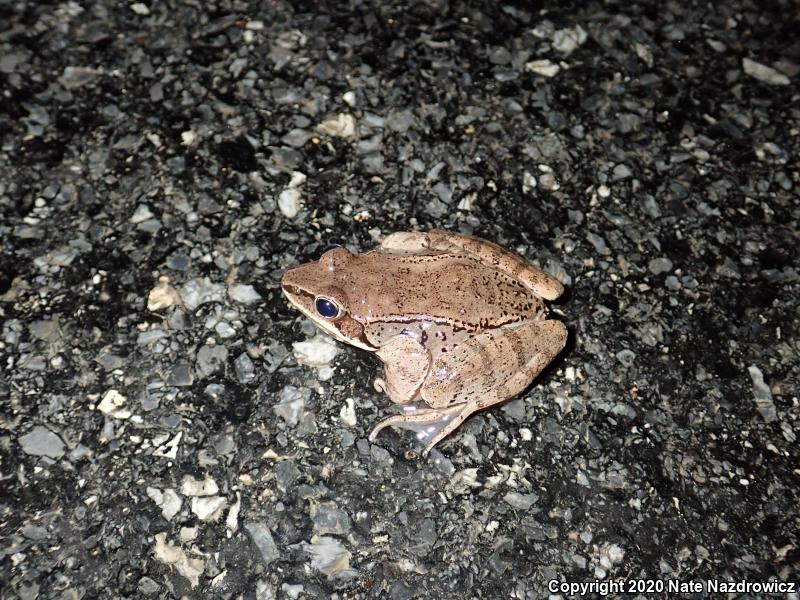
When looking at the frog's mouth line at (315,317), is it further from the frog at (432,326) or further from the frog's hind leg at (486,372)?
the frog's hind leg at (486,372)

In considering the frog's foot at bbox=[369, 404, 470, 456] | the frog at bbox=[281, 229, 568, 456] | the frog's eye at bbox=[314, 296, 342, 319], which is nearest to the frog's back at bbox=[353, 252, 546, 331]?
the frog at bbox=[281, 229, 568, 456]

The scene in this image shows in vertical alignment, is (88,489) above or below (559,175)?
below

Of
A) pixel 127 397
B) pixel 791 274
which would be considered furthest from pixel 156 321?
pixel 791 274

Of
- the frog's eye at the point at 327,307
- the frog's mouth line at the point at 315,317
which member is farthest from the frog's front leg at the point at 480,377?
the frog's eye at the point at 327,307

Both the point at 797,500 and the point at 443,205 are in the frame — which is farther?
the point at 443,205

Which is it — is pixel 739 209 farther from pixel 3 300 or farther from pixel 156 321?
pixel 3 300

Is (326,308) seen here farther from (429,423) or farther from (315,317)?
(429,423)
